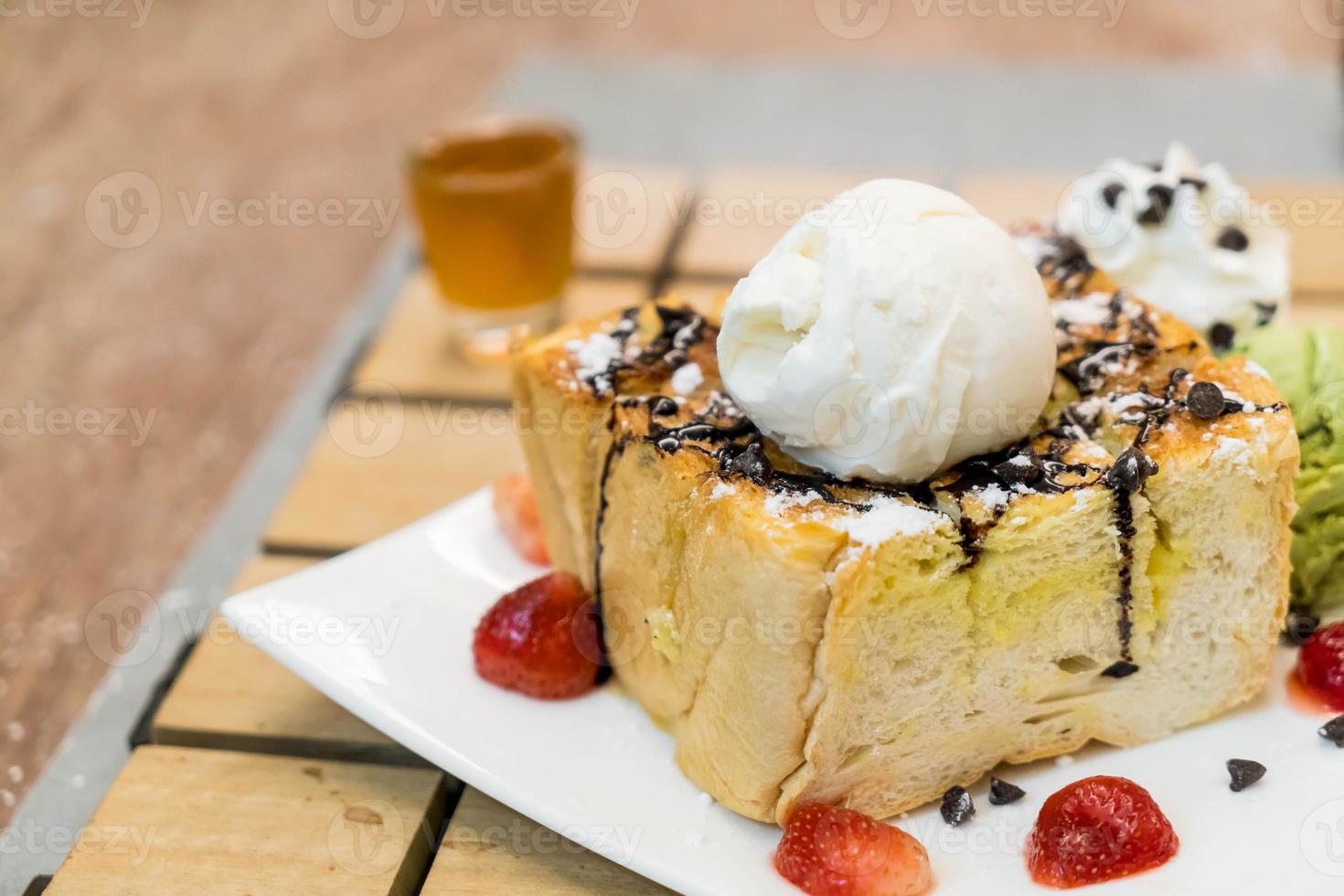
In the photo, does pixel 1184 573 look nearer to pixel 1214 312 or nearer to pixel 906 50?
pixel 1214 312

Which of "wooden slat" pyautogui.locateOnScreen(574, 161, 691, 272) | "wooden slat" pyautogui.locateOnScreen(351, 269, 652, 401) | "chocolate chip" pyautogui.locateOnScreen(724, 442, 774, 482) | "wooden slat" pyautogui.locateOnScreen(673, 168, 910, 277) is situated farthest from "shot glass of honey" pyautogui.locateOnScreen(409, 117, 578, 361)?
"chocolate chip" pyautogui.locateOnScreen(724, 442, 774, 482)

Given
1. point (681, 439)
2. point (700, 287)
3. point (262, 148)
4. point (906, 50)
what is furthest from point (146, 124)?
point (681, 439)

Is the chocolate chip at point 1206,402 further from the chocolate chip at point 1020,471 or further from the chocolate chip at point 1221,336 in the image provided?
the chocolate chip at point 1221,336

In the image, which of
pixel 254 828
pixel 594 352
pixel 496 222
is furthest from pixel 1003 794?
pixel 496 222

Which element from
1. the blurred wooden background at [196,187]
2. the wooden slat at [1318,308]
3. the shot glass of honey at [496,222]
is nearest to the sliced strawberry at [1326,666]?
the wooden slat at [1318,308]

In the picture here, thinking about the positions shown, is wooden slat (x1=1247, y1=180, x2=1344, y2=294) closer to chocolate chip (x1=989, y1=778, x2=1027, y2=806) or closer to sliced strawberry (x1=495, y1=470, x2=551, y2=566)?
chocolate chip (x1=989, y1=778, x2=1027, y2=806)
